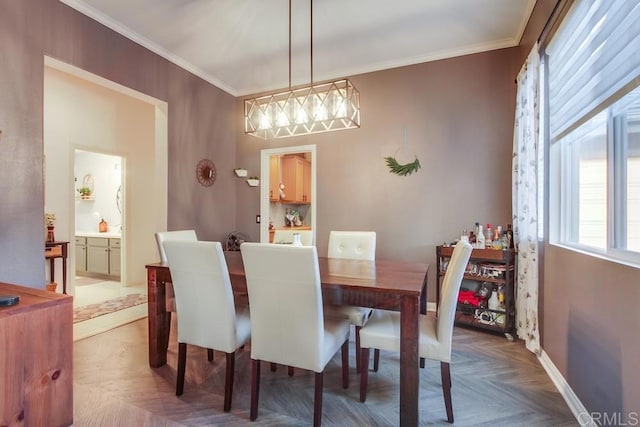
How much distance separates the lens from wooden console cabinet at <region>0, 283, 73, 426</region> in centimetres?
136

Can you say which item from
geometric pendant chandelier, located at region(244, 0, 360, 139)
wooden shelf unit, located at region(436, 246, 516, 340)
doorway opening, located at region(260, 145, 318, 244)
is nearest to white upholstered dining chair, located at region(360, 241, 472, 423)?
geometric pendant chandelier, located at region(244, 0, 360, 139)

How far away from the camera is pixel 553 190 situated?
2.26 metres

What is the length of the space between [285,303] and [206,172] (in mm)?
2999

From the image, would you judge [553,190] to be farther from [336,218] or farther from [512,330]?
[336,218]

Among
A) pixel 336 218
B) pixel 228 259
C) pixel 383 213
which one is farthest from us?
pixel 336 218

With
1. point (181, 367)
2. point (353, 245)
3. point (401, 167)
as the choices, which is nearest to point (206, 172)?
point (353, 245)

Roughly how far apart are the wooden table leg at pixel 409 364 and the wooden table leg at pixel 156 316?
1731 millimetres

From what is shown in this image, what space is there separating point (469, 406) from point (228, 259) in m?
1.96

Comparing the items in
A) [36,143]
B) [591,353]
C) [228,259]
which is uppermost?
[36,143]

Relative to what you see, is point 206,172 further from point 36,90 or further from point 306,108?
point 306,108

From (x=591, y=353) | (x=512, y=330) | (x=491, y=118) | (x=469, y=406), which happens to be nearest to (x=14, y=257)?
(x=469, y=406)

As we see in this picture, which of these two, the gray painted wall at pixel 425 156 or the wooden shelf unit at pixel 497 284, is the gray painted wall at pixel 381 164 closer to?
the gray painted wall at pixel 425 156

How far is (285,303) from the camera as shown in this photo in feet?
5.33

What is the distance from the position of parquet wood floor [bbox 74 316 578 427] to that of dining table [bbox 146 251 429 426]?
0.25m
